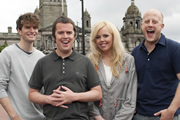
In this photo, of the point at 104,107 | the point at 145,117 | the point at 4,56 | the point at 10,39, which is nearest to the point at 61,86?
the point at 104,107

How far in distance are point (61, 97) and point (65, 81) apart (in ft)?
0.71

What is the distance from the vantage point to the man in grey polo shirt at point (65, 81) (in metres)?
2.99

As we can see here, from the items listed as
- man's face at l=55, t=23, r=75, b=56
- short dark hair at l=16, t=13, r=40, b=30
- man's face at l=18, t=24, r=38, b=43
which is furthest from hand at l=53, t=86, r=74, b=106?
short dark hair at l=16, t=13, r=40, b=30

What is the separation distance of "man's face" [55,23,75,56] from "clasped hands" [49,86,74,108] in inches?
20.7

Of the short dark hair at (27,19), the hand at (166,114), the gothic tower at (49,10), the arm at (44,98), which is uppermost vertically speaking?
the gothic tower at (49,10)

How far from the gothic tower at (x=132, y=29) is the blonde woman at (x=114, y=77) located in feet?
157

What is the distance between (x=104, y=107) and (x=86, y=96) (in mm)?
655

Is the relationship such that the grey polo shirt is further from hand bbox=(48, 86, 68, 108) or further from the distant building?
the distant building

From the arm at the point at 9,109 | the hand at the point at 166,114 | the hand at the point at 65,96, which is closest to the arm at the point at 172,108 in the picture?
the hand at the point at 166,114

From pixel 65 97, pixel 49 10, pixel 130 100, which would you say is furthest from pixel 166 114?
pixel 49 10

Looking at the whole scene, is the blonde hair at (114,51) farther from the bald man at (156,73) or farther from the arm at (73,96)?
the arm at (73,96)

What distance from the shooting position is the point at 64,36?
10.3 ft

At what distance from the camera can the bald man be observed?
3.56 metres

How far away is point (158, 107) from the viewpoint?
360cm
